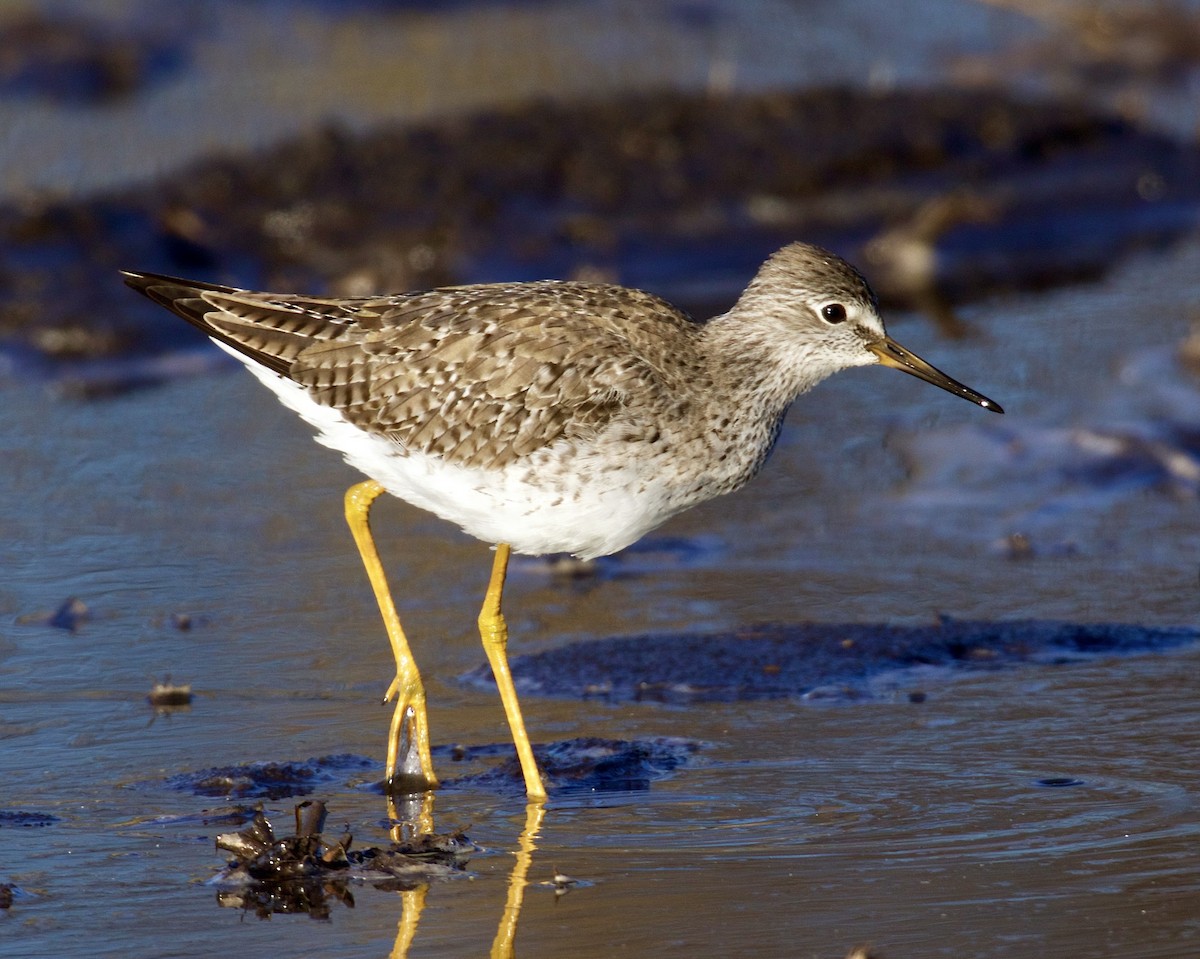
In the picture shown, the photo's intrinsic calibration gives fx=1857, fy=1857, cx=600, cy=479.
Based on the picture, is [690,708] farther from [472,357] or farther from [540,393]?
[472,357]

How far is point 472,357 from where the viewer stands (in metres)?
7.23

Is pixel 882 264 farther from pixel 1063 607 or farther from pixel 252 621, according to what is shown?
pixel 252 621

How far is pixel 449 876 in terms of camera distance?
588cm

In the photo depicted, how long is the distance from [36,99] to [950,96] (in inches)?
296

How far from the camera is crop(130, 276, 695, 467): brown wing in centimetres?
707

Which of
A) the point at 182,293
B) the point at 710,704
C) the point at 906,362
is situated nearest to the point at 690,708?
the point at 710,704

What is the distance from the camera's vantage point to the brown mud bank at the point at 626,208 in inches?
486

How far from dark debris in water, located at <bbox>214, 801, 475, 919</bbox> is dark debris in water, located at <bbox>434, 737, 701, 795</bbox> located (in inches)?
33.7

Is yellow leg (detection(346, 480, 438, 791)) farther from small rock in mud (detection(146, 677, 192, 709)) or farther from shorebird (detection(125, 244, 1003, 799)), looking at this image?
small rock in mud (detection(146, 677, 192, 709))

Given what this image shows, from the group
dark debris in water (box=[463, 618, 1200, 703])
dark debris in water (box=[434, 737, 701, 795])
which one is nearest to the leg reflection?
dark debris in water (box=[434, 737, 701, 795])

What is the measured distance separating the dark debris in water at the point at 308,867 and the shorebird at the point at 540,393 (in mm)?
719

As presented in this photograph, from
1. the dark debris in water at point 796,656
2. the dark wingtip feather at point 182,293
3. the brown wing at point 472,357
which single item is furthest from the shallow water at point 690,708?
the dark wingtip feather at point 182,293

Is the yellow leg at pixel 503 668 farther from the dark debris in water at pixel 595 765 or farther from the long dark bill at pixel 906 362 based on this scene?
the long dark bill at pixel 906 362

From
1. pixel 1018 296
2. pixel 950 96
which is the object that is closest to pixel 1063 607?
pixel 1018 296
